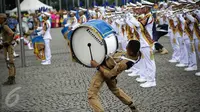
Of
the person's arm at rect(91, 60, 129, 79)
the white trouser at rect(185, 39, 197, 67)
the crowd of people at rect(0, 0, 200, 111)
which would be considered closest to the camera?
the person's arm at rect(91, 60, 129, 79)

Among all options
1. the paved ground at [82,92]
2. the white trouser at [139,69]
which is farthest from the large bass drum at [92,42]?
the white trouser at [139,69]

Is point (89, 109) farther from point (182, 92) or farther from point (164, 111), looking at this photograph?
point (182, 92)

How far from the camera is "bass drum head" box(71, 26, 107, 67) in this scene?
503 centimetres

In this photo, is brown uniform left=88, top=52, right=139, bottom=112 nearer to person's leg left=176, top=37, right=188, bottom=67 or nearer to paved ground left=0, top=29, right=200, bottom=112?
paved ground left=0, top=29, right=200, bottom=112

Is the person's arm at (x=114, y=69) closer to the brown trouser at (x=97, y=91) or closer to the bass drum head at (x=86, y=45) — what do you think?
the bass drum head at (x=86, y=45)

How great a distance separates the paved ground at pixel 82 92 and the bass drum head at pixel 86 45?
1.43m

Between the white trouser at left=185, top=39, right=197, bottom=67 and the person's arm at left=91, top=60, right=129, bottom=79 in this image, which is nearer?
the person's arm at left=91, top=60, right=129, bottom=79

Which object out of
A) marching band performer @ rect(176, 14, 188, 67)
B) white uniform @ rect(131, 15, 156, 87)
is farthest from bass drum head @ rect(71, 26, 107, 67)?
marching band performer @ rect(176, 14, 188, 67)

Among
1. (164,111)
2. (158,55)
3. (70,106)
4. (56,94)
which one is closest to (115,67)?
(164,111)

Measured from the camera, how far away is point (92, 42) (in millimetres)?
5133

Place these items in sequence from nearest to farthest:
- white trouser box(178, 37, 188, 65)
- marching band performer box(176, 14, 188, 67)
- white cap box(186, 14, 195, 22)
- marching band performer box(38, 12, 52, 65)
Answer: white cap box(186, 14, 195, 22)
marching band performer box(176, 14, 188, 67)
white trouser box(178, 37, 188, 65)
marching band performer box(38, 12, 52, 65)

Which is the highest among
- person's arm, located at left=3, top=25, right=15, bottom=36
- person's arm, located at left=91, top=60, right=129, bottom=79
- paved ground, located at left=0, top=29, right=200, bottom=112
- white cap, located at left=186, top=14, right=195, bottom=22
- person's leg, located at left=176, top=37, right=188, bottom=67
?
white cap, located at left=186, top=14, right=195, bottom=22

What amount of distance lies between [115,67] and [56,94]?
3.02 m

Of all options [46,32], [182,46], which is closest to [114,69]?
[182,46]
